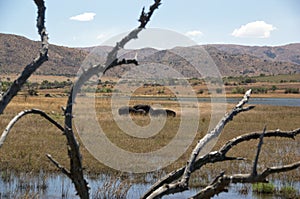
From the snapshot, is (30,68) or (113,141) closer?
(30,68)

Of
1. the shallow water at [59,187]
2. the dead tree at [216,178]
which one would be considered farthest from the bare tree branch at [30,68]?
the shallow water at [59,187]

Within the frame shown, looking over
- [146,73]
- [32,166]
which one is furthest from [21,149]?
[146,73]

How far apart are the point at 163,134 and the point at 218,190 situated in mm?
22252

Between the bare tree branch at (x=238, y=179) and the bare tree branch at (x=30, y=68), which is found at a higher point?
the bare tree branch at (x=30, y=68)

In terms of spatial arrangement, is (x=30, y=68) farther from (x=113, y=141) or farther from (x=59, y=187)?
(x=113, y=141)

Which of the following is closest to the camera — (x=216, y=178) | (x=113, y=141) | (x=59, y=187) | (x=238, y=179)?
(x=238, y=179)

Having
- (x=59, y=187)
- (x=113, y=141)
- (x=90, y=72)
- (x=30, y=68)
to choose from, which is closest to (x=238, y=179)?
(x=90, y=72)

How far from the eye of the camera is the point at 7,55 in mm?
131500

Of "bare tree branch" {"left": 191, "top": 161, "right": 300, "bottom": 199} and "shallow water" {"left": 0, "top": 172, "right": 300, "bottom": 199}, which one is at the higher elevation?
"bare tree branch" {"left": 191, "top": 161, "right": 300, "bottom": 199}

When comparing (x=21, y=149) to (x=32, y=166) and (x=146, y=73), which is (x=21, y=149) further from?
(x=146, y=73)

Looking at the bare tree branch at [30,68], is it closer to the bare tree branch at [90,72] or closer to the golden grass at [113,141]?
the bare tree branch at [90,72]

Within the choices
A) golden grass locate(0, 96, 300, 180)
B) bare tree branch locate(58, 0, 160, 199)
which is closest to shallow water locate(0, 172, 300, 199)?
golden grass locate(0, 96, 300, 180)

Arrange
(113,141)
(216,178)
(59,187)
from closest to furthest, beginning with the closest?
(216,178) < (59,187) < (113,141)

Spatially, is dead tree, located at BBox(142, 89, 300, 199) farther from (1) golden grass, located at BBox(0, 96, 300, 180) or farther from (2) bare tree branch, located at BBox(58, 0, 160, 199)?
(1) golden grass, located at BBox(0, 96, 300, 180)
